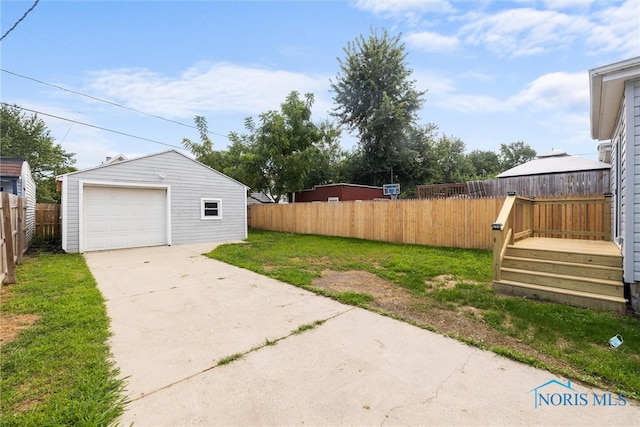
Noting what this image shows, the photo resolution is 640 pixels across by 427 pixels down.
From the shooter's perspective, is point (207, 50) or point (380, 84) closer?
point (207, 50)

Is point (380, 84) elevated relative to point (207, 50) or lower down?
elevated

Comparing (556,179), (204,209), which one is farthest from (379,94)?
(204,209)

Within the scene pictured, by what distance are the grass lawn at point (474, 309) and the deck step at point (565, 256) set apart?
A: 2.34 feet

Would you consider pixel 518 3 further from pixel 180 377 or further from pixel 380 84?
pixel 380 84

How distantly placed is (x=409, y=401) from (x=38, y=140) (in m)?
28.8

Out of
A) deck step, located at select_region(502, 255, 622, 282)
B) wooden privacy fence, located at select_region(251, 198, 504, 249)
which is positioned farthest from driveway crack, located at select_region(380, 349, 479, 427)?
wooden privacy fence, located at select_region(251, 198, 504, 249)

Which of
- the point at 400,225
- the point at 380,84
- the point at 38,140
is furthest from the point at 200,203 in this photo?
the point at 38,140

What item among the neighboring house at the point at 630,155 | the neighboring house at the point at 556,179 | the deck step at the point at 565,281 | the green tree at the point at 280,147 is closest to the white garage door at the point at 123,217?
the green tree at the point at 280,147

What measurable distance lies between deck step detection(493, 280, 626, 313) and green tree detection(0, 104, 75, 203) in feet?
82.5

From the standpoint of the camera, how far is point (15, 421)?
1.70 m

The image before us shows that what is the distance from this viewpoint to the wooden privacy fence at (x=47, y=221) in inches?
373

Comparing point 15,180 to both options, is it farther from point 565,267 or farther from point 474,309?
point 565,267

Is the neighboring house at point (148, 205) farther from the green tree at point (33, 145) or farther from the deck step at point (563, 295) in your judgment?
the green tree at point (33, 145)

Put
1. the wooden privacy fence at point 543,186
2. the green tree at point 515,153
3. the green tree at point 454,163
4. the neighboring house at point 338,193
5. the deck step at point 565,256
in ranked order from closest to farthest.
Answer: the deck step at point 565,256 → the wooden privacy fence at point 543,186 → the neighboring house at point 338,193 → the green tree at point 454,163 → the green tree at point 515,153
